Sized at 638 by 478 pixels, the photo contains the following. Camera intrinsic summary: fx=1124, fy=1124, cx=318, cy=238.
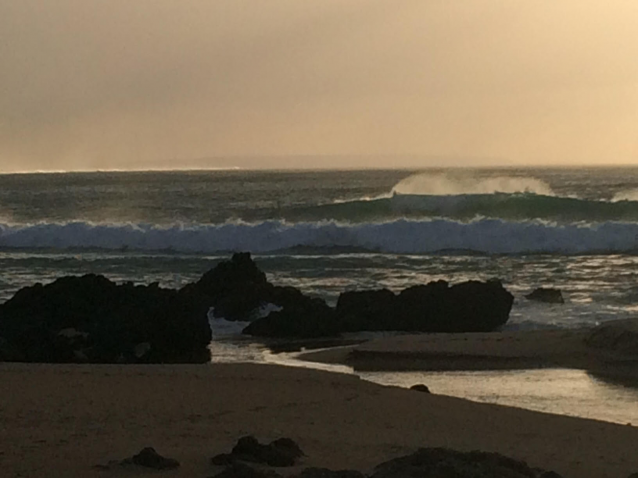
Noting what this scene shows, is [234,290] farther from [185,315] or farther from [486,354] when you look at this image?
[486,354]

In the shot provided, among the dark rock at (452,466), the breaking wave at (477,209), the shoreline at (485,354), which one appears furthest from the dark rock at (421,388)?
the breaking wave at (477,209)

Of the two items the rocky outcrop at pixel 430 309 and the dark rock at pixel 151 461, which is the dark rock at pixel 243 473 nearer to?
the dark rock at pixel 151 461

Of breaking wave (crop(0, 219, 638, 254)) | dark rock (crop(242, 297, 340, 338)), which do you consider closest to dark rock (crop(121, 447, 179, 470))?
dark rock (crop(242, 297, 340, 338))

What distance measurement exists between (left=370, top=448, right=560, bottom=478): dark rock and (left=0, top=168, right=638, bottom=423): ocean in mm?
3226

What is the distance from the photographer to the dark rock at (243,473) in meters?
6.27

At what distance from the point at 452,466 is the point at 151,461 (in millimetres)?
1794

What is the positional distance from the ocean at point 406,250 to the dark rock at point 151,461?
13.5 ft

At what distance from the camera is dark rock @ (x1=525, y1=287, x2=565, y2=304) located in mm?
18214

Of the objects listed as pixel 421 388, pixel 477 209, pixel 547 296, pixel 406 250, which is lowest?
pixel 406 250

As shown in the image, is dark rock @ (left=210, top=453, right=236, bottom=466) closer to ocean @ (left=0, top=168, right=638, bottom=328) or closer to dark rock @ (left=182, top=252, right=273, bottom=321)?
ocean @ (left=0, top=168, right=638, bottom=328)

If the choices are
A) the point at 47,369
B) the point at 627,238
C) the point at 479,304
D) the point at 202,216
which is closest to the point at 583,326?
the point at 479,304

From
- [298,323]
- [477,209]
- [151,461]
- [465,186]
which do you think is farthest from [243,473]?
[465,186]

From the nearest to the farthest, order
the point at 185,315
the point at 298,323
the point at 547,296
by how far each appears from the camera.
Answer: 1. the point at 185,315
2. the point at 298,323
3. the point at 547,296

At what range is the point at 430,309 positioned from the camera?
15.9 meters
